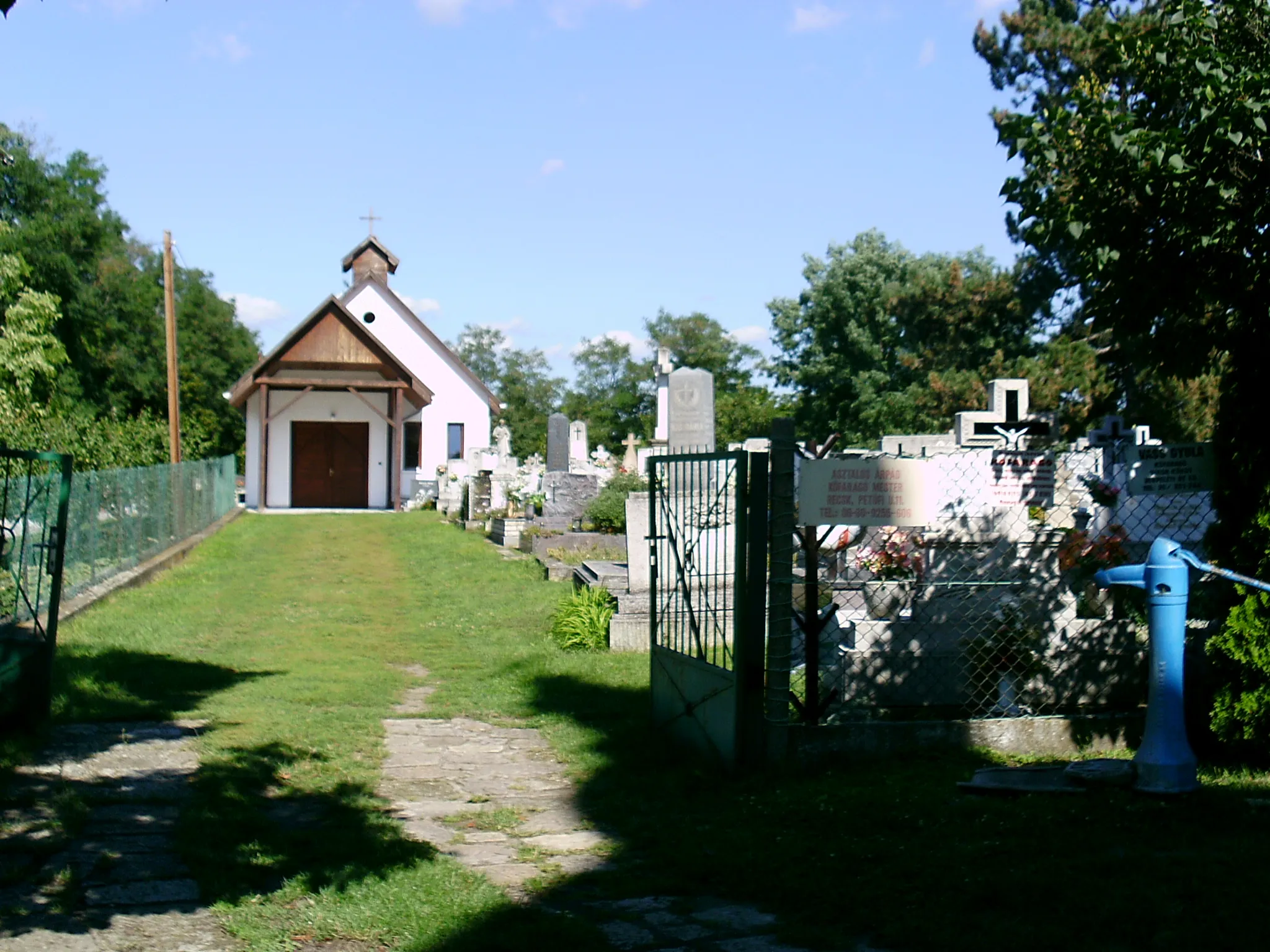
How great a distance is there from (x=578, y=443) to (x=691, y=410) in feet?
52.7

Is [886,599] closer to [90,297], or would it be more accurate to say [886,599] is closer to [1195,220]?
[1195,220]

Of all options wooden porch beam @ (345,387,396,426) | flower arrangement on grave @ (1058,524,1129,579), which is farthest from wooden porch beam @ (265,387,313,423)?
flower arrangement on grave @ (1058,524,1129,579)

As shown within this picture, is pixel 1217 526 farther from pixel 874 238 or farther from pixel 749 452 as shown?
pixel 874 238

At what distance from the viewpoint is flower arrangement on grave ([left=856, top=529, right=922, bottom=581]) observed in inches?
331

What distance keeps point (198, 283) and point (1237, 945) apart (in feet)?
225

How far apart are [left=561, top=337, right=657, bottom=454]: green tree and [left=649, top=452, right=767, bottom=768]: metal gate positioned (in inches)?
2347

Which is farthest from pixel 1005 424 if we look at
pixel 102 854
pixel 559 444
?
pixel 559 444

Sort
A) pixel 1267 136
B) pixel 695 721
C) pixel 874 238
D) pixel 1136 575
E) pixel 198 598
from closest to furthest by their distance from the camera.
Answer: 1. pixel 1136 575
2. pixel 1267 136
3. pixel 695 721
4. pixel 198 598
5. pixel 874 238

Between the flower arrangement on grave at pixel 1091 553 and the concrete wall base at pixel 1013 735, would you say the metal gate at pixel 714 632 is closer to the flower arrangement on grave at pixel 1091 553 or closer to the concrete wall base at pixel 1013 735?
the concrete wall base at pixel 1013 735

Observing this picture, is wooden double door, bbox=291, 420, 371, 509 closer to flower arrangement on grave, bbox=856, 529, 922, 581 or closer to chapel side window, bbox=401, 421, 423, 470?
chapel side window, bbox=401, 421, 423, 470

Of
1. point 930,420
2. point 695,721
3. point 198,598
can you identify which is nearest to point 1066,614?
point 695,721

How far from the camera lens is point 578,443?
31.3 m

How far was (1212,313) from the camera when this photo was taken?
7301 mm

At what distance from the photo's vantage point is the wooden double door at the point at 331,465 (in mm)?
38188
